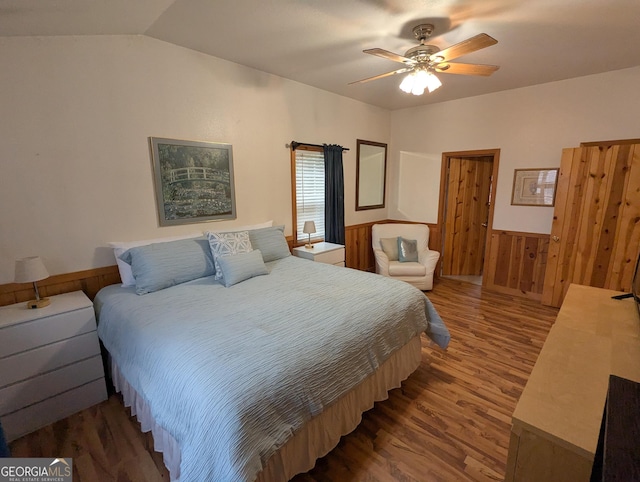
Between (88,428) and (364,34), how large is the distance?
133 inches

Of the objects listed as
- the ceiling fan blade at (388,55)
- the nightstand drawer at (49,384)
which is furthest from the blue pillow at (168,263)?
the ceiling fan blade at (388,55)

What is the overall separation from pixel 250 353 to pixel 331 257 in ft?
7.59

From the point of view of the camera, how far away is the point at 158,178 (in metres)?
2.57

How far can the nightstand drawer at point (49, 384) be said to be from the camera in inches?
68.5

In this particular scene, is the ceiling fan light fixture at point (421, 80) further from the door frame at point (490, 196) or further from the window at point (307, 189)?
the door frame at point (490, 196)

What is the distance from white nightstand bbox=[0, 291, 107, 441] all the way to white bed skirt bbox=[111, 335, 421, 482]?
177 mm

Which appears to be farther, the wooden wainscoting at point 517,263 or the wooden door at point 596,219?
the wooden wainscoting at point 517,263

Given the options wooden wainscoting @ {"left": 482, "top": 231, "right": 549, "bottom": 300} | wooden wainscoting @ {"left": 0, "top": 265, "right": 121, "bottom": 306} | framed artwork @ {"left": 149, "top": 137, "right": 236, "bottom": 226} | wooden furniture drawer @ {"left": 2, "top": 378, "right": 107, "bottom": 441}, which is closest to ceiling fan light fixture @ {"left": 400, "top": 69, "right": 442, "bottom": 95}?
framed artwork @ {"left": 149, "top": 137, "right": 236, "bottom": 226}

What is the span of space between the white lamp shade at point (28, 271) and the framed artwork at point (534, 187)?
4842 mm

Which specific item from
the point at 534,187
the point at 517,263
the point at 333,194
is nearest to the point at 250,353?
the point at 333,194

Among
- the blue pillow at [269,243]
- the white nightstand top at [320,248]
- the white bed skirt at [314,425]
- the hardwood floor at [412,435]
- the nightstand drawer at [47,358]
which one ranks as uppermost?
the blue pillow at [269,243]

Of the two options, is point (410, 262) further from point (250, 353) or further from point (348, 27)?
point (250, 353)

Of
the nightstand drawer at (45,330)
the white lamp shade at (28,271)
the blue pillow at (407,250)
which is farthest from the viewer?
the blue pillow at (407,250)

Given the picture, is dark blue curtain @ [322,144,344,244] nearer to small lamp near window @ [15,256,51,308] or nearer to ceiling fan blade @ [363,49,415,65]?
ceiling fan blade @ [363,49,415,65]
